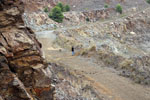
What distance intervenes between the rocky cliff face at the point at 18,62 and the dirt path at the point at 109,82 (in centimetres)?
628

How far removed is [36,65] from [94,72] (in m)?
9.72

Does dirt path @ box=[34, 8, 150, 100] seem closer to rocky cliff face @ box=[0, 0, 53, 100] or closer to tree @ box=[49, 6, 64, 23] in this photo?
rocky cliff face @ box=[0, 0, 53, 100]

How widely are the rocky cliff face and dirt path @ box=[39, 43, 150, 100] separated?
6.28 m

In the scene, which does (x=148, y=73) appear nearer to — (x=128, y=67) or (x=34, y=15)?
(x=128, y=67)

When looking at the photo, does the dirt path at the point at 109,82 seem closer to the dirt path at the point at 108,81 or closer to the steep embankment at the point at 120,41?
the dirt path at the point at 108,81

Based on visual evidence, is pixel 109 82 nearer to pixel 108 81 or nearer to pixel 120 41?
pixel 108 81

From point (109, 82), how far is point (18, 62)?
9.16m

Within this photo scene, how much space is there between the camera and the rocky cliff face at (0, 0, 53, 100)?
6697mm

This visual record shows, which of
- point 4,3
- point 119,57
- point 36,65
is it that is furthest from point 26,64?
point 119,57

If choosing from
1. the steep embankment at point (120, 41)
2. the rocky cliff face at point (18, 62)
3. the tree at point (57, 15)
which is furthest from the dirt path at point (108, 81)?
the tree at point (57, 15)

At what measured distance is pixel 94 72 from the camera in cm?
1702

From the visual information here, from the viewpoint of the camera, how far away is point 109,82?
49.6ft

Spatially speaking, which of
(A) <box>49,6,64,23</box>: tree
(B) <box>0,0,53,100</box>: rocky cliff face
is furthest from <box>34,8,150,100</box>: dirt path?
(A) <box>49,6,64,23</box>: tree

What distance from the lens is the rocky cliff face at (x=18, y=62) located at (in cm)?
670
